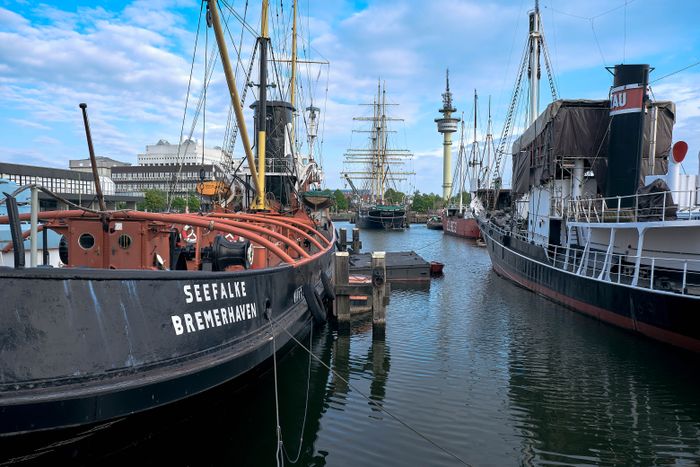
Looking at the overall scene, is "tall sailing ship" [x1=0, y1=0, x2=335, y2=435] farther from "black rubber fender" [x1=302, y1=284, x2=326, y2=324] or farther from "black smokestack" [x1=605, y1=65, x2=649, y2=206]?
"black smokestack" [x1=605, y1=65, x2=649, y2=206]

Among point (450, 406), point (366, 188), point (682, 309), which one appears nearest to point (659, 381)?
point (682, 309)

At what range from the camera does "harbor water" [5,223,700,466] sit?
22.0 feet

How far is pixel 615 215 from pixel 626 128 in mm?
3774

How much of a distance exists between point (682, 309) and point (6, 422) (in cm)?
1354

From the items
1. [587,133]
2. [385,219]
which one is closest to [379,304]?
[587,133]

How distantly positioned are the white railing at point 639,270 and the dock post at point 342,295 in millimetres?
7914

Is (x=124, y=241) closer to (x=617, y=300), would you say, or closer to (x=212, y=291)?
(x=212, y=291)

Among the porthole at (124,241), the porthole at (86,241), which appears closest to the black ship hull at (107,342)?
the porthole at (124,241)

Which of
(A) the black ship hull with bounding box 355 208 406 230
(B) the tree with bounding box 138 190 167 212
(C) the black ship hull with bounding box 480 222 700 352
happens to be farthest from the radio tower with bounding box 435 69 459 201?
(C) the black ship hull with bounding box 480 222 700 352

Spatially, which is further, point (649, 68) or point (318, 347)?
point (649, 68)

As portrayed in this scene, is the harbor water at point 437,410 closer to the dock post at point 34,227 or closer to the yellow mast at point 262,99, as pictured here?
the dock post at point 34,227

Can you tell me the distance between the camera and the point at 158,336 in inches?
223

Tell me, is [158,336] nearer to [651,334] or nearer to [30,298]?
[30,298]

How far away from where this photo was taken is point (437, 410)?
8750 mm
